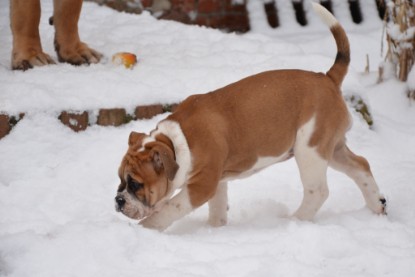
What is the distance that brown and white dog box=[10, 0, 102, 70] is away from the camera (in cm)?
394

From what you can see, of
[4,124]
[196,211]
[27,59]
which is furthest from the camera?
[27,59]

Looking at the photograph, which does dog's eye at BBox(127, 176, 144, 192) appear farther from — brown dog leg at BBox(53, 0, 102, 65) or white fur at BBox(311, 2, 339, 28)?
→ brown dog leg at BBox(53, 0, 102, 65)

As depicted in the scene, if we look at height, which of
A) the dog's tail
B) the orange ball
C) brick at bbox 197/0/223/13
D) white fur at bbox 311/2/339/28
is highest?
white fur at bbox 311/2/339/28

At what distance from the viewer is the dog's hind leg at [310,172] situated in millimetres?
2900

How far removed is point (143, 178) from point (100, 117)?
41.2 inches

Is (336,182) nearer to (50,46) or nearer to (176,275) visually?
(176,275)

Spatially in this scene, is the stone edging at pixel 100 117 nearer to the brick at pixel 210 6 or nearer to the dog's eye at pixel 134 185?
the dog's eye at pixel 134 185

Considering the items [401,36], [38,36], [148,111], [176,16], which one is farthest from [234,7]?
[148,111]

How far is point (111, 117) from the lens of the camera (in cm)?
369

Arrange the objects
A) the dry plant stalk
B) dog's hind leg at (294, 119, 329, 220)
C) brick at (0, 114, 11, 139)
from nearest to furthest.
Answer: dog's hind leg at (294, 119, 329, 220)
brick at (0, 114, 11, 139)
the dry plant stalk

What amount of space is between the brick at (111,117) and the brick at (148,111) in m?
0.07

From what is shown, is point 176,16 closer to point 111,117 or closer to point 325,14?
point 111,117

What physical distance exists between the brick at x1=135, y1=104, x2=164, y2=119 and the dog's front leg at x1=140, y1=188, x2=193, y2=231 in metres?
1.02

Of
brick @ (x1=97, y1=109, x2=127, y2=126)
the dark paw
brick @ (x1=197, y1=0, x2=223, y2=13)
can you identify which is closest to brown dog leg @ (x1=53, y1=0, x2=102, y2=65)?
brick @ (x1=97, y1=109, x2=127, y2=126)
